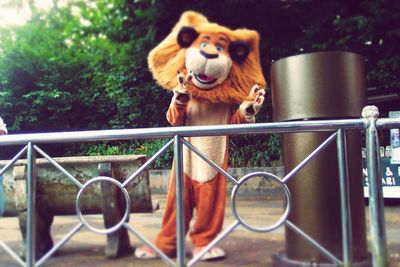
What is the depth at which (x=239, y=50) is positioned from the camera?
298 cm

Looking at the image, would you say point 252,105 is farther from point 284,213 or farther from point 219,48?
point 284,213

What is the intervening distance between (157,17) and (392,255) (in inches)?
194

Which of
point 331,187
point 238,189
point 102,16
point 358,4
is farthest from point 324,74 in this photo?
point 102,16

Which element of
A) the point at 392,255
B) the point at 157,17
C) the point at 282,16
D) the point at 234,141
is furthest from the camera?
the point at 282,16

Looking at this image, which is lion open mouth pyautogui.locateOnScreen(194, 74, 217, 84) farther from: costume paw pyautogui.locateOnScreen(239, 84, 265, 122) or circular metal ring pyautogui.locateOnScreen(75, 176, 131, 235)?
circular metal ring pyautogui.locateOnScreen(75, 176, 131, 235)

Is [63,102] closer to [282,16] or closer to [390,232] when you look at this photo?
[390,232]

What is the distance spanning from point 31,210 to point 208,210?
3.16ft

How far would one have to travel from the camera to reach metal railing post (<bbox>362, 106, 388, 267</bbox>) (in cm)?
209

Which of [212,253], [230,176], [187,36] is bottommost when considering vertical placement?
[212,253]

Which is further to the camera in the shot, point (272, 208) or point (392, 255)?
point (272, 208)

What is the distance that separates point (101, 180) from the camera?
2334 mm

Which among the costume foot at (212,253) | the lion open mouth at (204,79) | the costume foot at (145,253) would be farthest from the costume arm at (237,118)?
the costume foot at (145,253)

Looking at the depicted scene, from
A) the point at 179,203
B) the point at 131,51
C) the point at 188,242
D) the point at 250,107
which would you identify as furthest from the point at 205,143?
the point at 131,51

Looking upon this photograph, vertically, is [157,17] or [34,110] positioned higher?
[157,17]
